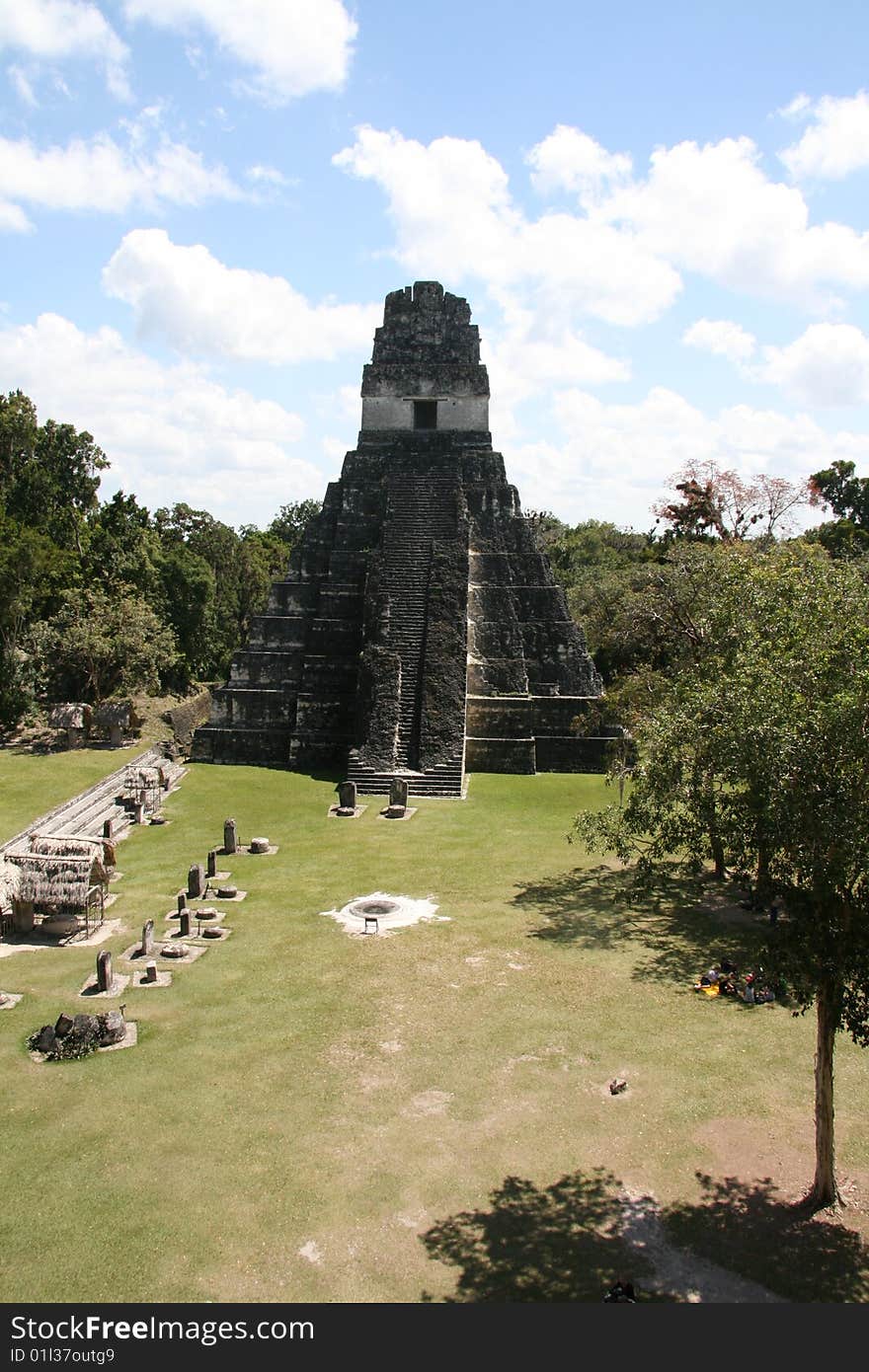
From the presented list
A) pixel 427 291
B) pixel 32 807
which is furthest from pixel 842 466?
pixel 32 807

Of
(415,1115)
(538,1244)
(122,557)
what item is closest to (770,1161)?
(538,1244)

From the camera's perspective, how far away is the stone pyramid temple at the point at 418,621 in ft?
82.8

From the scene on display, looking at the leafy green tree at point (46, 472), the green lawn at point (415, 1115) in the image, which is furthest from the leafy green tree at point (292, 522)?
the green lawn at point (415, 1115)

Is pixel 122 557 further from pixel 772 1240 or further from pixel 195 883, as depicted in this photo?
pixel 772 1240

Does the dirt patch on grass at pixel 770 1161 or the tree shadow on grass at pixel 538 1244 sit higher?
the dirt patch on grass at pixel 770 1161

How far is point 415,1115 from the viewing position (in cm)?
911

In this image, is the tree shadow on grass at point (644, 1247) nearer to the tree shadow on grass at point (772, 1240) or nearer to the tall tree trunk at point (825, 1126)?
the tree shadow on grass at point (772, 1240)

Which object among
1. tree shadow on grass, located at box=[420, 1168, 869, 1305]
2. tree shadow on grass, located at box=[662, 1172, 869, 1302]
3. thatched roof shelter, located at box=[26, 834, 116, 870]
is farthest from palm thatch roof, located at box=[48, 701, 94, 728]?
tree shadow on grass, located at box=[662, 1172, 869, 1302]

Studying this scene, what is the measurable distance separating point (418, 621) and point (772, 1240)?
2135 cm

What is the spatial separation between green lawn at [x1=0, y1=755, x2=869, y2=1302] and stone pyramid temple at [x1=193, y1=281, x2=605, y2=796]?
32.9 ft

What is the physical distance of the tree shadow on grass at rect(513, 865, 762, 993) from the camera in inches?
508

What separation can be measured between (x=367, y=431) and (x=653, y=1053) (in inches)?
1049

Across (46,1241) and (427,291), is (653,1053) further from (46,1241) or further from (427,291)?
(427,291)

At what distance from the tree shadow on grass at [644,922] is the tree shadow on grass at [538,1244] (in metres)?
4.52
